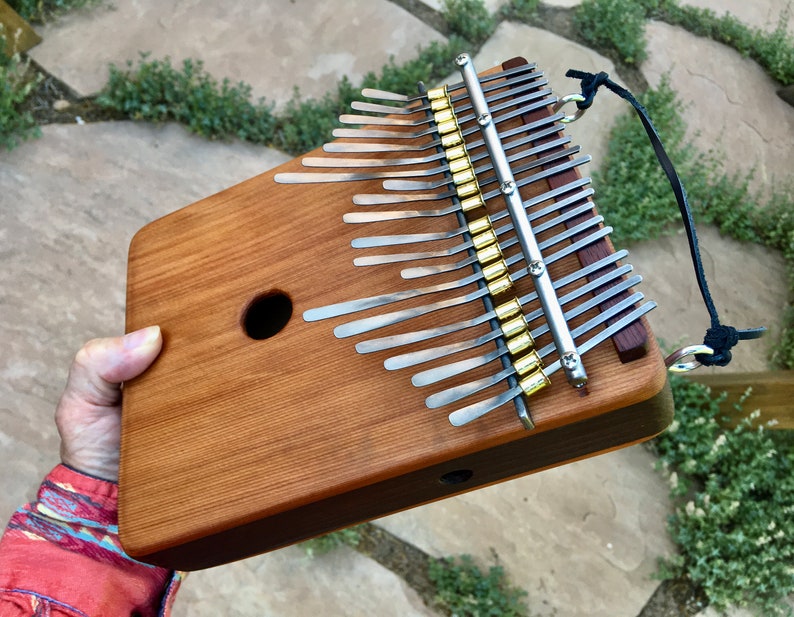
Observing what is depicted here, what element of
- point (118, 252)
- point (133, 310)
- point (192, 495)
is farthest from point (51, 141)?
point (192, 495)

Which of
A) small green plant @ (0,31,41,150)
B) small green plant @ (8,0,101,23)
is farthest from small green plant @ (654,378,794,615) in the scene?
small green plant @ (8,0,101,23)

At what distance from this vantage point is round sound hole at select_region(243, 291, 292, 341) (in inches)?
41.2

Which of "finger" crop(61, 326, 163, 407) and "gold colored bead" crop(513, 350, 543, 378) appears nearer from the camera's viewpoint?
"gold colored bead" crop(513, 350, 543, 378)

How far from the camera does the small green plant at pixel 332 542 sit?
60.6 inches

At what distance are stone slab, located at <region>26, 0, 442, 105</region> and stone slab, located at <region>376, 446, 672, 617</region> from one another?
1329 millimetres

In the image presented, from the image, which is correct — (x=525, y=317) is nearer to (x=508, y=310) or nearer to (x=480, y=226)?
(x=508, y=310)

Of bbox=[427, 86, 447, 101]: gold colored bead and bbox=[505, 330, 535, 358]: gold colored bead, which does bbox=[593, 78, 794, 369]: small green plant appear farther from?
bbox=[505, 330, 535, 358]: gold colored bead

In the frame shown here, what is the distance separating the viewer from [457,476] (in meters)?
0.94

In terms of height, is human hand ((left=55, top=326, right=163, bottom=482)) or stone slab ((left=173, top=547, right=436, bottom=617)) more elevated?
human hand ((left=55, top=326, right=163, bottom=482))

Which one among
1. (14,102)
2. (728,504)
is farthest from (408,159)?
(14,102)

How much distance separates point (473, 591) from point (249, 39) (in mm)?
1778

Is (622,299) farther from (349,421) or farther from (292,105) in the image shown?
(292,105)

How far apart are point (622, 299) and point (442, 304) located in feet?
0.76

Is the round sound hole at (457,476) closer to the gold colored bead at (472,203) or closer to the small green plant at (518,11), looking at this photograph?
the gold colored bead at (472,203)
